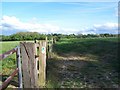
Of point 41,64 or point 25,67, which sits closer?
point 25,67

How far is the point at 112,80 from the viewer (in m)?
8.80

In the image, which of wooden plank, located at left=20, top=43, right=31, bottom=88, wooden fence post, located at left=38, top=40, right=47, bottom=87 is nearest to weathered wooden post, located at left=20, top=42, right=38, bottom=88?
wooden plank, located at left=20, top=43, right=31, bottom=88

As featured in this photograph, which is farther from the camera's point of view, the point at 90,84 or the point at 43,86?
the point at 90,84

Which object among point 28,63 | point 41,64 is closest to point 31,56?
point 28,63

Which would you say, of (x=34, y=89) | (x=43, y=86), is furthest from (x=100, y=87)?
(x=34, y=89)

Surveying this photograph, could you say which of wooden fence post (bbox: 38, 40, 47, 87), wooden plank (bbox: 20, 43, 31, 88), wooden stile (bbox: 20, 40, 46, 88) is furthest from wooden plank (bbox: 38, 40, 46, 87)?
wooden plank (bbox: 20, 43, 31, 88)

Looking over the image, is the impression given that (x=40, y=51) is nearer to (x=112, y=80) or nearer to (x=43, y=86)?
(x=43, y=86)

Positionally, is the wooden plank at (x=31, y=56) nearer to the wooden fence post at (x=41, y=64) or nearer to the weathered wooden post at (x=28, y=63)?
the weathered wooden post at (x=28, y=63)

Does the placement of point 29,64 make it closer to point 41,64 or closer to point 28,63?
point 28,63

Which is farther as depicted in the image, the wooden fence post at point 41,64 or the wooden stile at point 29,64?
the wooden fence post at point 41,64

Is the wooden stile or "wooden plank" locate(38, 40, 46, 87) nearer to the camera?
the wooden stile

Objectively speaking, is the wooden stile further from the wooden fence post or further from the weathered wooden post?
the wooden fence post

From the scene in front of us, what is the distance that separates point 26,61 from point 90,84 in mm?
2822

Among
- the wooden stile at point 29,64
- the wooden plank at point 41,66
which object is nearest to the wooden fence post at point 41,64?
the wooden plank at point 41,66
